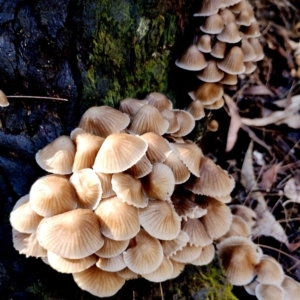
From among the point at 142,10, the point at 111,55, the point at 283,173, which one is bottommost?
the point at 283,173

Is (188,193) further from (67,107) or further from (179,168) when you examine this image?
(67,107)

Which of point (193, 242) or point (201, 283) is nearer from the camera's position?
point (193, 242)

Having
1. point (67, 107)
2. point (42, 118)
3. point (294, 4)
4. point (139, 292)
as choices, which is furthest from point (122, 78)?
point (294, 4)

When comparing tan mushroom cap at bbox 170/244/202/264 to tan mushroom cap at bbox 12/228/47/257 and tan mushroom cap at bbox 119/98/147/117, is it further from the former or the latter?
tan mushroom cap at bbox 119/98/147/117

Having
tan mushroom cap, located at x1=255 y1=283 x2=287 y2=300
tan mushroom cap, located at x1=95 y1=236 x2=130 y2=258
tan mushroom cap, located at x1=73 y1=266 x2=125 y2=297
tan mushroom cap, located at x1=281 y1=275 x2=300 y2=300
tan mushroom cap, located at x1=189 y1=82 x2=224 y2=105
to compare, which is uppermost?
tan mushroom cap, located at x1=189 y1=82 x2=224 y2=105

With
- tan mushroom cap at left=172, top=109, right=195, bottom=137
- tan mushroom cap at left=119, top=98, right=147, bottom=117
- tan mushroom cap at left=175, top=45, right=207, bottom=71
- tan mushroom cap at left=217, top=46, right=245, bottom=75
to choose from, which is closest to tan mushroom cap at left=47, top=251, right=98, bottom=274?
tan mushroom cap at left=119, top=98, right=147, bottom=117

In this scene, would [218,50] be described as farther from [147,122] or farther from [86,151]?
[86,151]

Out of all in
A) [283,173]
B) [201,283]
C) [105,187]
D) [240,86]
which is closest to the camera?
[105,187]
